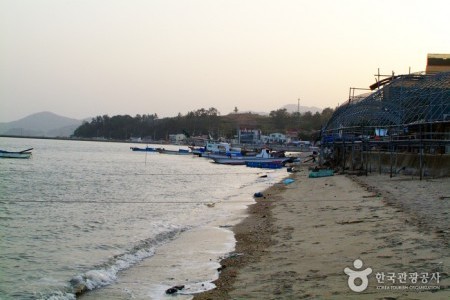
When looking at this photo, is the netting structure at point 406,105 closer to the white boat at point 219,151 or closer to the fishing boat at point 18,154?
the white boat at point 219,151

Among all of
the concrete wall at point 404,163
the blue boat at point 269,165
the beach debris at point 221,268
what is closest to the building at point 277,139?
the blue boat at point 269,165

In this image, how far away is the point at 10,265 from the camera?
11602 mm

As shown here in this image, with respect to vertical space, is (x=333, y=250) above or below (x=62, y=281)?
above

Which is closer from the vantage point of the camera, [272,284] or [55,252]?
[272,284]

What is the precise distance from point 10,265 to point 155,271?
3.74 metres

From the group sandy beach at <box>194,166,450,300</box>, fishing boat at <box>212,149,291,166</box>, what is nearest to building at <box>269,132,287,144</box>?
fishing boat at <box>212,149,291,166</box>

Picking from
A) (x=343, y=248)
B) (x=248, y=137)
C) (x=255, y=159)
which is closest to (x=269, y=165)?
(x=255, y=159)

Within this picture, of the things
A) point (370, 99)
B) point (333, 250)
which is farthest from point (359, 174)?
point (333, 250)

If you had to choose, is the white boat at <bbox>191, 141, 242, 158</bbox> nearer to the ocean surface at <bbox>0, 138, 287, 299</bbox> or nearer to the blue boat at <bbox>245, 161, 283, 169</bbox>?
the blue boat at <bbox>245, 161, 283, 169</bbox>

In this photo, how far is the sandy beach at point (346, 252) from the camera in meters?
→ 7.09

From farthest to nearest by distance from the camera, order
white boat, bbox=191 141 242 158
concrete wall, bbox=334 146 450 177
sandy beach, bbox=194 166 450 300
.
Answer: white boat, bbox=191 141 242 158 < concrete wall, bbox=334 146 450 177 < sandy beach, bbox=194 166 450 300

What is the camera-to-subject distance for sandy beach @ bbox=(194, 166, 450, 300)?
7.09 metres

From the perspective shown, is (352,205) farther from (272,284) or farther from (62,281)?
(62,281)

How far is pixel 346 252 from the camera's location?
9.62 m
